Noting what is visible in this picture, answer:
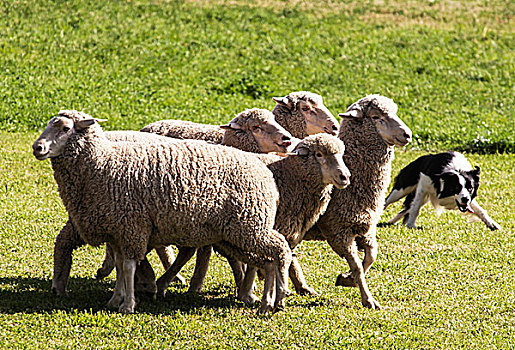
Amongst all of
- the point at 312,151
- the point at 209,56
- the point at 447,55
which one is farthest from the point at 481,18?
the point at 312,151

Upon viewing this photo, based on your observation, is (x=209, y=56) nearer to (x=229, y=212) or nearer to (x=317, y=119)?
(x=317, y=119)

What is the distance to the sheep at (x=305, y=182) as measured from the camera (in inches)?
299

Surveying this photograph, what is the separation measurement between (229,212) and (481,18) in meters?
23.9

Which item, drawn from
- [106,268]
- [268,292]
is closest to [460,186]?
[268,292]

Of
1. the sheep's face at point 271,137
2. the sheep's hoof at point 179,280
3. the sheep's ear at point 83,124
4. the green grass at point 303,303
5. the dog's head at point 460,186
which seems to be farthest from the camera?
the dog's head at point 460,186

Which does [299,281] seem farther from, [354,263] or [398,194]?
[398,194]

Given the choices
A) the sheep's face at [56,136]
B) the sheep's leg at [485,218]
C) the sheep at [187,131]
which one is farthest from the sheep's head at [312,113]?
the sheep's leg at [485,218]

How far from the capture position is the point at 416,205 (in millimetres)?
12094

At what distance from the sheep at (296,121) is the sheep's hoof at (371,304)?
2.37 meters

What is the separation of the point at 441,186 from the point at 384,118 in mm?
4173

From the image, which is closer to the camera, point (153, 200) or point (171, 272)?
point (153, 200)

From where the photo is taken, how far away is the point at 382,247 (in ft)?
34.6

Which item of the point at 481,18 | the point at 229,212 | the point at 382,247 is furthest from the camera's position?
the point at 481,18

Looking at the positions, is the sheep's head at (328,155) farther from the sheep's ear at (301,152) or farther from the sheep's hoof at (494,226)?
the sheep's hoof at (494,226)
